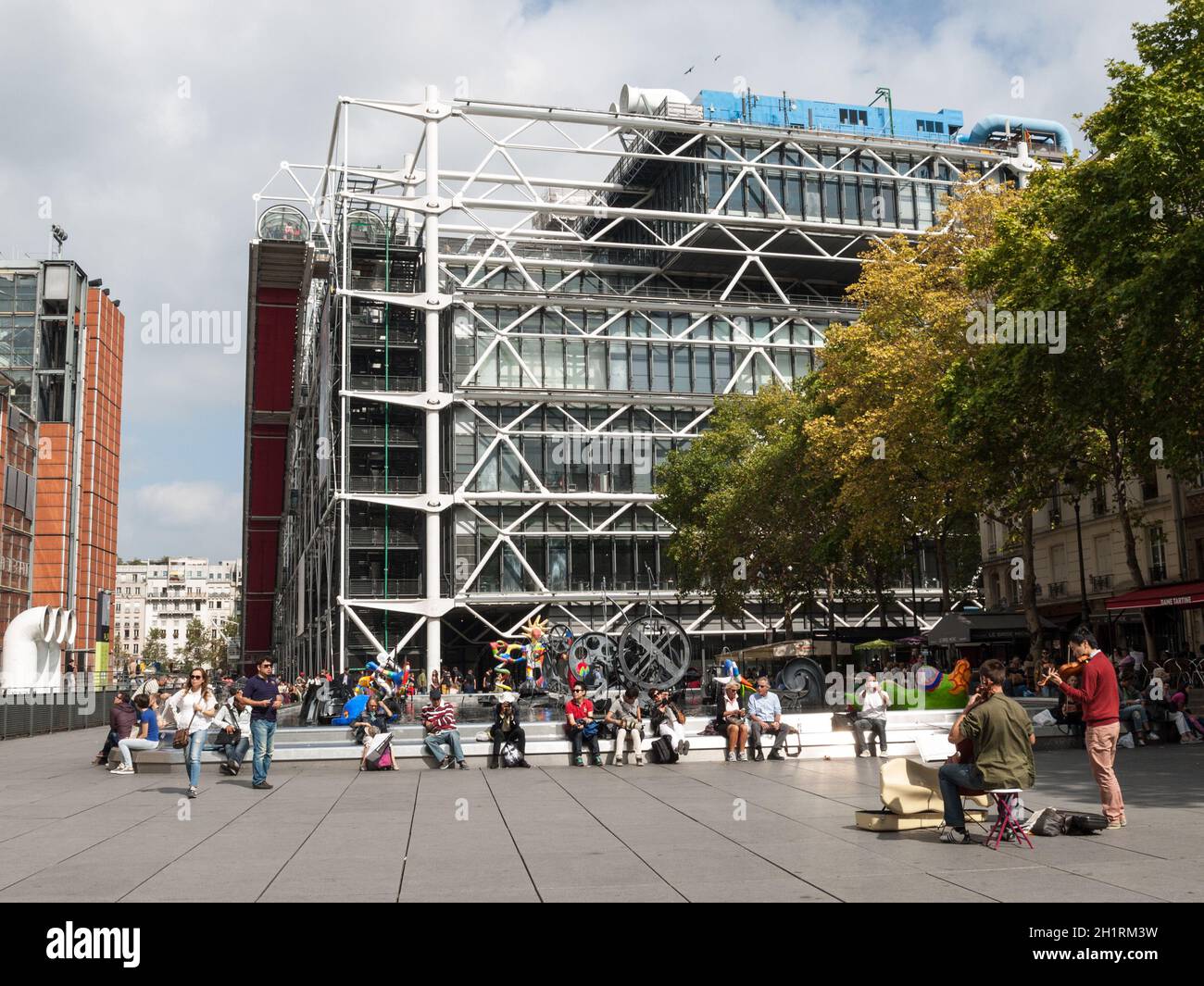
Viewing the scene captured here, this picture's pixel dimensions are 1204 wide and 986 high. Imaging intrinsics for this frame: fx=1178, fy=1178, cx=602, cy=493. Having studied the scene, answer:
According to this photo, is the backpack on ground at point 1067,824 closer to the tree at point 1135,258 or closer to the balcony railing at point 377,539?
the tree at point 1135,258

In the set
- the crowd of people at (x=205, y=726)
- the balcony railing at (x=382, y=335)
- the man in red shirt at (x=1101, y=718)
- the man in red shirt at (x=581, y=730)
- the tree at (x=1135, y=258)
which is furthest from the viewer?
the balcony railing at (x=382, y=335)

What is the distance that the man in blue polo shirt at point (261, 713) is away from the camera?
16.8 m

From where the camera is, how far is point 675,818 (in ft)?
43.2

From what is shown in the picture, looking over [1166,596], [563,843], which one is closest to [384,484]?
[1166,596]

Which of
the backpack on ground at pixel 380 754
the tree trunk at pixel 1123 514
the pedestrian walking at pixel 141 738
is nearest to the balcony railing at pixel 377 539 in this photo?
the tree trunk at pixel 1123 514

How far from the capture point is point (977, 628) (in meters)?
39.3

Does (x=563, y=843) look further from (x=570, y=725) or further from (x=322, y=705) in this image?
(x=322, y=705)

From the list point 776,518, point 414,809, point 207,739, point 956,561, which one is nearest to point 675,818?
point 414,809

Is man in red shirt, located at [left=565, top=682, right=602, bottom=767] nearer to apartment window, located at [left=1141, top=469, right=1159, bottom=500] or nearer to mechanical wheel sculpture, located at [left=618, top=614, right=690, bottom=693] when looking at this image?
mechanical wheel sculpture, located at [left=618, top=614, right=690, bottom=693]

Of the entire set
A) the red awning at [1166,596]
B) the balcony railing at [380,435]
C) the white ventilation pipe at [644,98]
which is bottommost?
the red awning at [1166,596]

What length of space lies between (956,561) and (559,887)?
60768 millimetres

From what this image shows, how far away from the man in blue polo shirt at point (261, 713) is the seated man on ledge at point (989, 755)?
988 centimetres

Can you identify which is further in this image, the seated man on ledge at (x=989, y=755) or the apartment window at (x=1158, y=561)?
the apartment window at (x=1158, y=561)

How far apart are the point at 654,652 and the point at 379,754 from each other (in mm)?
9884
